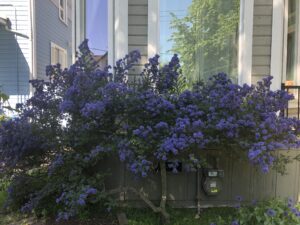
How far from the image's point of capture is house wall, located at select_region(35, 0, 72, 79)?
30.2 feet

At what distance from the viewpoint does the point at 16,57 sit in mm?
8742

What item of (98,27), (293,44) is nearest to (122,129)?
(98,27)

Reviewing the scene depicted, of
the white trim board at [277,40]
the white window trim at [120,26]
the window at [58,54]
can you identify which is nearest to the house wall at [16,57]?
the window at [58,54]

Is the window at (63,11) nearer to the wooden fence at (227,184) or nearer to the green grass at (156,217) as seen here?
the wooden fence at (227,184)

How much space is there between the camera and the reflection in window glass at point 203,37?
4582 millimetres

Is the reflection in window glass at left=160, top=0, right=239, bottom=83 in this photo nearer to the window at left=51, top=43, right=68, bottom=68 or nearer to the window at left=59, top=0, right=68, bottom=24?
the window at left=51, top=43, right=68, bottom=68

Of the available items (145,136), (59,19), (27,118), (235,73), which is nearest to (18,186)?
(27,118)

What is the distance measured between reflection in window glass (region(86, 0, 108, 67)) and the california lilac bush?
1.50m

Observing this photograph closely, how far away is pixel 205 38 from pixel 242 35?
0.50 m

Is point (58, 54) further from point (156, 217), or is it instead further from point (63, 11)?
point (156, 217)

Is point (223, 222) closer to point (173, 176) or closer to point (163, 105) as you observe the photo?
point (173, 176)

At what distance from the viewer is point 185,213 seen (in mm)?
3863

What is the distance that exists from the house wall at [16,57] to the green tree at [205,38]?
5493 mm

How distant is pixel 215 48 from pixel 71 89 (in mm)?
2252
